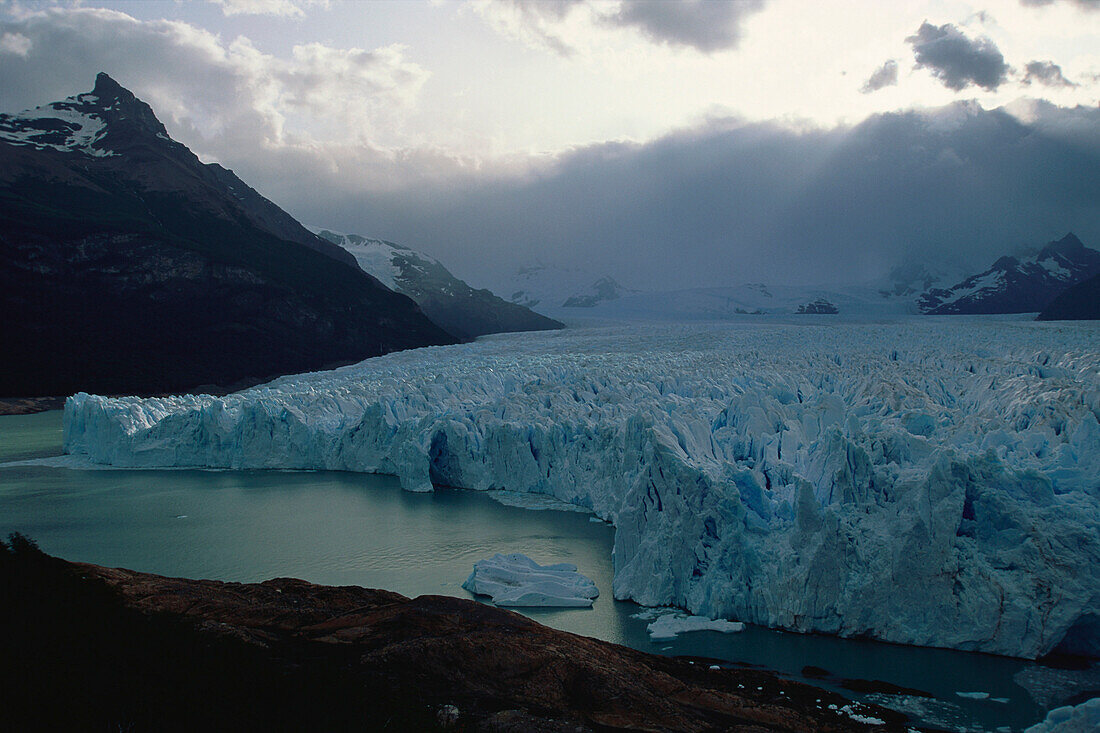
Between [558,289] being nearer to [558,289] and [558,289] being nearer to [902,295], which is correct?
[558,289]

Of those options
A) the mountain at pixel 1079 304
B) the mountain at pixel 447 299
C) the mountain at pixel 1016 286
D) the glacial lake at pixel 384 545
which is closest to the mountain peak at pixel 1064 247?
the mountain at pixel 1016 286

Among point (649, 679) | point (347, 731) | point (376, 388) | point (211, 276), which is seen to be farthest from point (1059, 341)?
point (211, 276)

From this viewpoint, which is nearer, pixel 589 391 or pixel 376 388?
pixel 589 391

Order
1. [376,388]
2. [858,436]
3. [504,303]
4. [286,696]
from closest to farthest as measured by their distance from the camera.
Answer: [286,696], [858,436], [376,388], [504,303]

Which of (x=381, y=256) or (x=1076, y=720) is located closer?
(x=1076, y=720)

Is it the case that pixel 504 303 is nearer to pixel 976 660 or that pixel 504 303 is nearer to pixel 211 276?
pixel 211 276

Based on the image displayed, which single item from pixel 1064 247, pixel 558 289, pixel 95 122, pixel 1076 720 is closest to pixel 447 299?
pixel 558 289

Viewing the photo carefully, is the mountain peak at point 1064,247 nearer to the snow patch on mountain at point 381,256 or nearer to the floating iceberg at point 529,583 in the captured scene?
the snow patch on mountain at point 381,256
